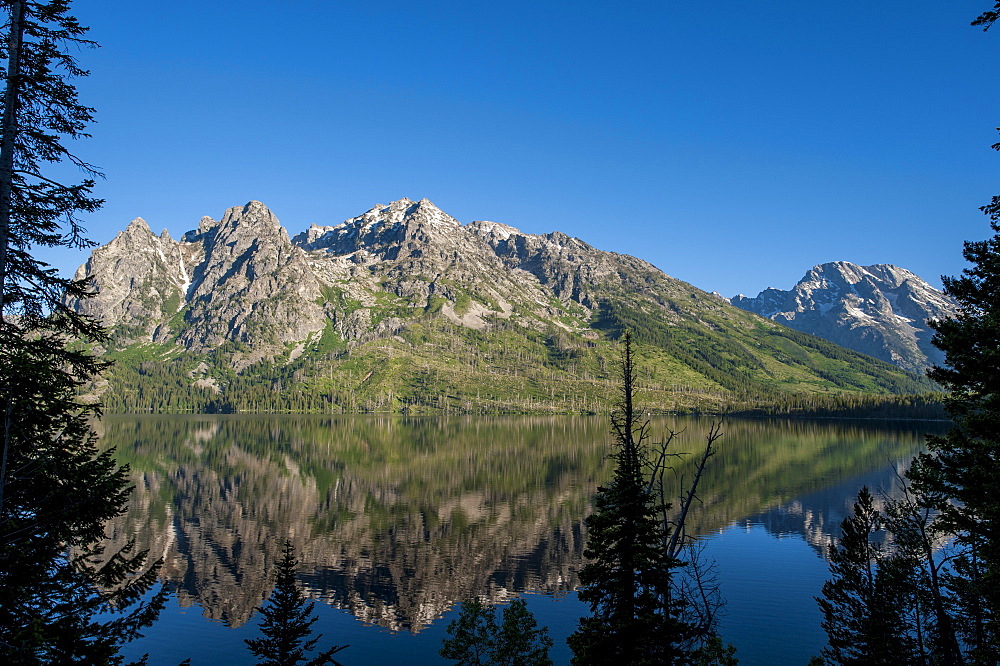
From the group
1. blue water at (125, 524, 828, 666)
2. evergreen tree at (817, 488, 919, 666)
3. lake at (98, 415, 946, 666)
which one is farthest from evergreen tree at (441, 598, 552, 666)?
evergreen tree at (817, 488, 919, 666)

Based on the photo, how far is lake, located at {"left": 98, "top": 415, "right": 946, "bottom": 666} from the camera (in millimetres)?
54500

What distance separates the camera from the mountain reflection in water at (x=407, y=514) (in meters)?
66.6

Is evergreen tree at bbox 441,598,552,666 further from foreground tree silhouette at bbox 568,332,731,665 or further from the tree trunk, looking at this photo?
the tree trunk

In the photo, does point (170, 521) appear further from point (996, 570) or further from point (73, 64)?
point (996, 570)

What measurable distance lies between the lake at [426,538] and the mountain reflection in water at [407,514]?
39 centimetres

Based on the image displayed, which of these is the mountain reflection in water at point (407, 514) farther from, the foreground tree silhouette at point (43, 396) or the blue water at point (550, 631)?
the foreground tree silhouette at point (43, 396)

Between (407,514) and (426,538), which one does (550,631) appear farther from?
(407,514)

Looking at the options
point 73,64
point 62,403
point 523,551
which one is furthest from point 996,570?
point 523,551

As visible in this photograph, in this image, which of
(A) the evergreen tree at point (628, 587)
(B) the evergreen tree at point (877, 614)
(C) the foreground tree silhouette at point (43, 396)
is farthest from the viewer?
(B) the evergreen tree at point (877, 614)

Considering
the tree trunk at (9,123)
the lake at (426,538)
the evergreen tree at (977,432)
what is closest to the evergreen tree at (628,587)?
the evergreen tree at (977,432)

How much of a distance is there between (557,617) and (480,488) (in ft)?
226

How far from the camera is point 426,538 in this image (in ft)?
281

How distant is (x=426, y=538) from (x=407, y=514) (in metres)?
16.3

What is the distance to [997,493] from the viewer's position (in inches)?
872
